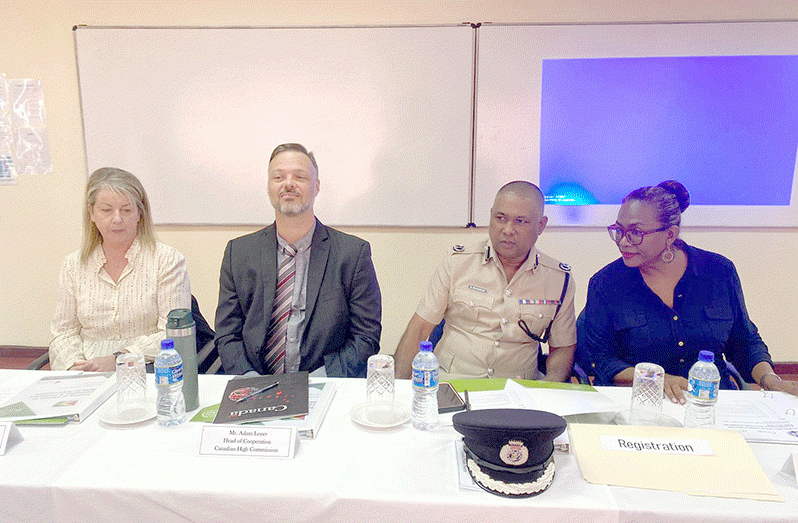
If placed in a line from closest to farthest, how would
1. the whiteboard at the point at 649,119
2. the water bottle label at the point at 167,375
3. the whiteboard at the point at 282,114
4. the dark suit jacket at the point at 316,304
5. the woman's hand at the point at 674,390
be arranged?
the water bottle label at the point at 167,375 < the woman's hand at the point at 674,390 < the dark suit jacket at the point at 316,304 < the whiteboard at the point at 649,119 < the whiteboard at the point at 282,114

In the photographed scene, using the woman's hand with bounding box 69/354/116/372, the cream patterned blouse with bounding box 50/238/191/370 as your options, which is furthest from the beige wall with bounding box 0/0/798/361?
the woman's hand with bounding box 69/354/116/372

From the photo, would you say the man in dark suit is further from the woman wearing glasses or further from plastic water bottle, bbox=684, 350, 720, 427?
plastic water bottle, bbox=684, 350, 720, 427

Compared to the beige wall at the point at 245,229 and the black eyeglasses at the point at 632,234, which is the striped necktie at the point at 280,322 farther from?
the beige wall at the point at 245,229

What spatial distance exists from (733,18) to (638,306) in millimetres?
2423

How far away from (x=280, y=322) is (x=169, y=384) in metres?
0.82

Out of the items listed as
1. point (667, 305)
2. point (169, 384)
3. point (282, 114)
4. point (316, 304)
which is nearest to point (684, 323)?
point (667, 305)

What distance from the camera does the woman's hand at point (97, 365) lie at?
1.83m

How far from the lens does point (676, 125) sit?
3.22 meters

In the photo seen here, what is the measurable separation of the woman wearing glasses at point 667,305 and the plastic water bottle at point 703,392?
0.56 meters

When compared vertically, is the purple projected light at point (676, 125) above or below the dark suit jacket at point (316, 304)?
above

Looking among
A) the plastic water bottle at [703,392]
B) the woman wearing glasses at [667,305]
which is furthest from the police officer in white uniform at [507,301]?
the plastic water bottle at [703,392]

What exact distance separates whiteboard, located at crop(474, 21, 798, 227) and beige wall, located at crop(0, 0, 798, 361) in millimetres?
119

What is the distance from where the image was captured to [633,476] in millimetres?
1062

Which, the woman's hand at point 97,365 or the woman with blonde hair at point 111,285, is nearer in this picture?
the woman's hand at point 97,365
